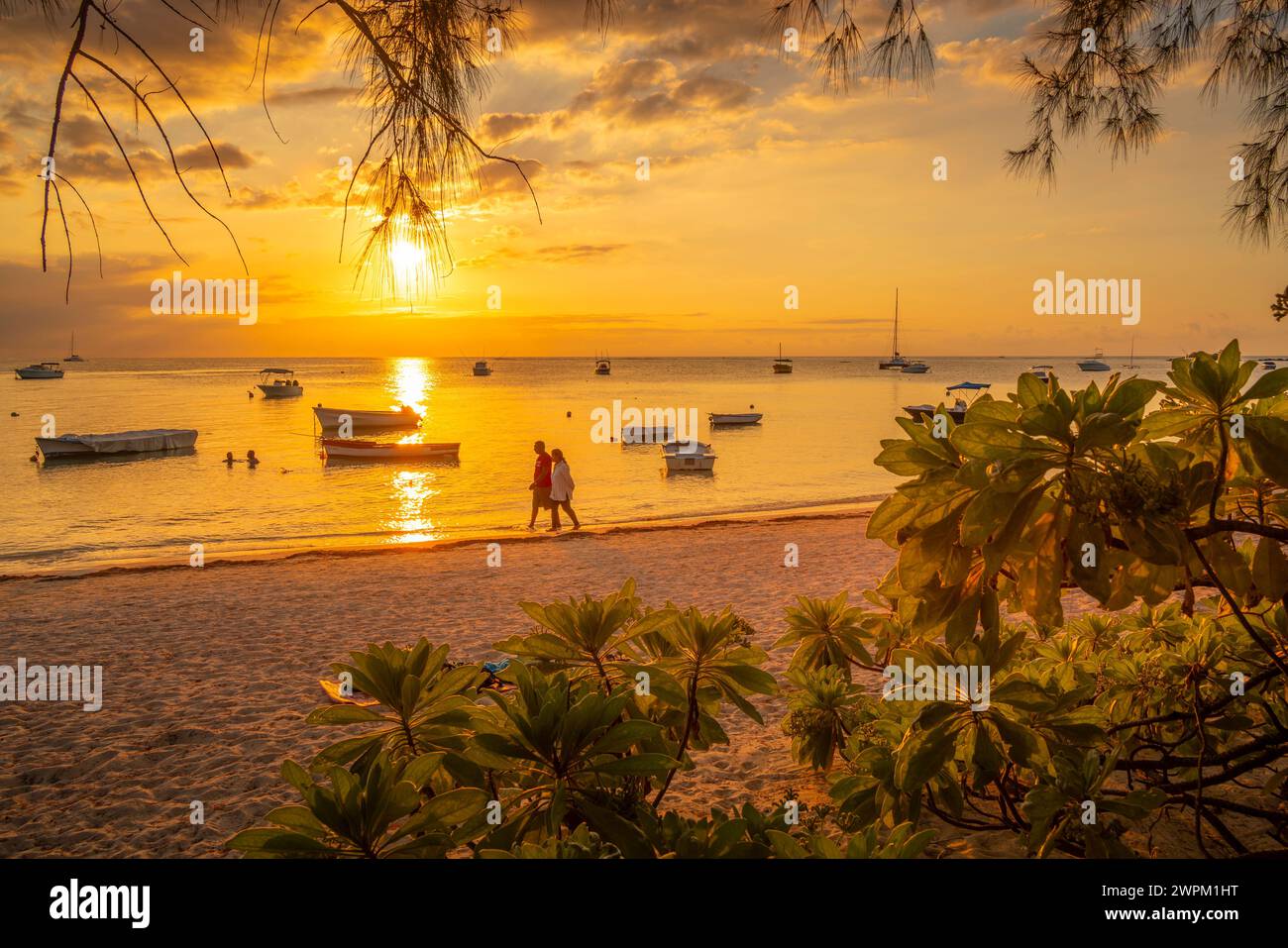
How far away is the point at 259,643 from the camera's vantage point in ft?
30.0

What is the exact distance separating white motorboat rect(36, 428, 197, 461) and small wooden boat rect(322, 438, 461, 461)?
29.5ft

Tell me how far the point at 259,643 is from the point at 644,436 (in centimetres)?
3516

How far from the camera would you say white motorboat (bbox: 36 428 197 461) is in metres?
34.3

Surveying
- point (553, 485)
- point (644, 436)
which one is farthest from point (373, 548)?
point (644, 436)

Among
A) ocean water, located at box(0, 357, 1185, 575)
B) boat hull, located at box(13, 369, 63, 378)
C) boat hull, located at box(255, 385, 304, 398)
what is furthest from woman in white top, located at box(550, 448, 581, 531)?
boat hull, located at box(13, 369, 63, 378)

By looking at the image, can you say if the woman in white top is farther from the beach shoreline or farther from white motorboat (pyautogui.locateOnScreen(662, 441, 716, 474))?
white motorboat (pyautogui.locateOnScreen(662, 441, 716, 474))

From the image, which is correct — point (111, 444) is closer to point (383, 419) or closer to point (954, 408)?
point (383, 419)

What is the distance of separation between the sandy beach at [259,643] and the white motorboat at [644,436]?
81.0ft

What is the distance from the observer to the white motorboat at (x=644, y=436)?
4248 cm

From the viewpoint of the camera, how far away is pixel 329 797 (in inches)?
56.5

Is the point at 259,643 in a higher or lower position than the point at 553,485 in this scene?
lower

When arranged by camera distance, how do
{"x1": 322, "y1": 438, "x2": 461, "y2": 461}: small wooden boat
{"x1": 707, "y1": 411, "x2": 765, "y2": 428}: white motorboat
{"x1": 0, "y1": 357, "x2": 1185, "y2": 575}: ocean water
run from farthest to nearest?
{"x1": 707, "y1": 411, "x2": 765, "y2": 428}: white motorboat
{"x1": 322, "y1": 438, "x2": 461, "y2": 461}: small wooden boat
{"x1": 0, "y1": 357, "x2": 1185, "y2": 575}: ocean water
